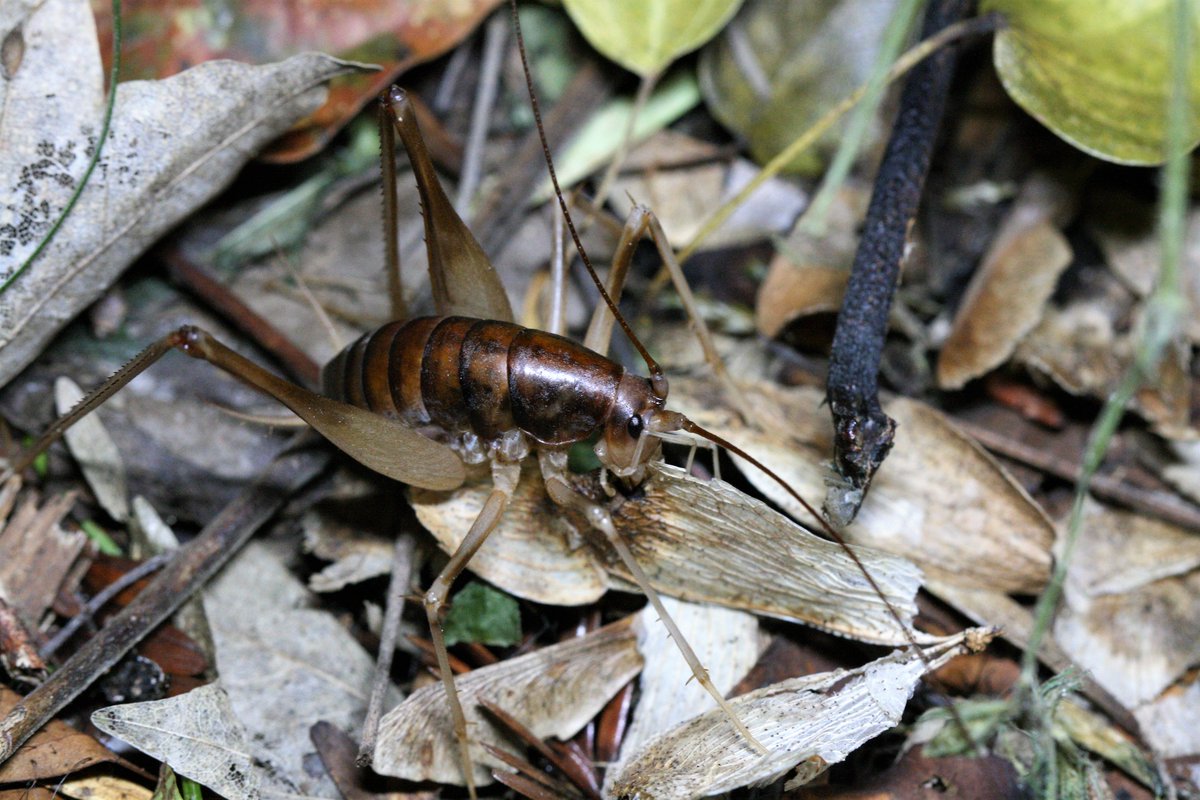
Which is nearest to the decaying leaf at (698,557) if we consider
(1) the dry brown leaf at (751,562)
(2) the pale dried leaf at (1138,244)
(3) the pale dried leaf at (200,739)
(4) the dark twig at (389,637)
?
(1) the dry brown leaf at (751,562)

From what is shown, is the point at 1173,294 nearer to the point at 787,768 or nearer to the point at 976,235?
the point at 787,768

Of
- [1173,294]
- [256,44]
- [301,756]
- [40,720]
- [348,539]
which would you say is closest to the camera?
[1173,294]

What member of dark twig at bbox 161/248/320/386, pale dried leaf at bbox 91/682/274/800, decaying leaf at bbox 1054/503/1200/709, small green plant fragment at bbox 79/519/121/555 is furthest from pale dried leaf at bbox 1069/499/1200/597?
small green plant fragment at bbox 79/519/121/555

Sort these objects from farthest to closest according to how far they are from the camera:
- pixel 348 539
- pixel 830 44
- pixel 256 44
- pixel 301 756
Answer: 1. pixel 830 44
2. pixel 256 44
3. pixel 348 539
4. pixel 301 756


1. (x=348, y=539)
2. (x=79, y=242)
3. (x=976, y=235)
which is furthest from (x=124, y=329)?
(x=976, y=235)

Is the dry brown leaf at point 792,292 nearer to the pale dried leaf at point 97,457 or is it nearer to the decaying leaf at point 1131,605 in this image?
the decaying leaf at point 1131,605

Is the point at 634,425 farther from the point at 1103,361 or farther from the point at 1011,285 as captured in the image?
the point at 1103,361

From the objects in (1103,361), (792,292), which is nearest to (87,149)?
(792,292)
